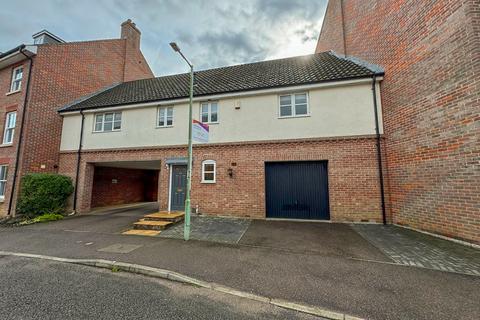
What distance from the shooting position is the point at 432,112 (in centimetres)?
615

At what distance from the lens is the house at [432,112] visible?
17.1ft

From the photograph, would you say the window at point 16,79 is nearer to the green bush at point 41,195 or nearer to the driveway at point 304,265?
the green bush at point 41,195

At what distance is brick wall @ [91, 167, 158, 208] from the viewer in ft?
43.3

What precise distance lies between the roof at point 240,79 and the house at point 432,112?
1527 millimetres

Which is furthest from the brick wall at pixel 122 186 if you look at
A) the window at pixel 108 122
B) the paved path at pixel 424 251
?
the paved path at pixel 424 251

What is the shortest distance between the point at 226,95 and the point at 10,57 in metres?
12.2

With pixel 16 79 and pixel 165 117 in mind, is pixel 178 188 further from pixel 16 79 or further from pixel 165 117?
pixel 16 79

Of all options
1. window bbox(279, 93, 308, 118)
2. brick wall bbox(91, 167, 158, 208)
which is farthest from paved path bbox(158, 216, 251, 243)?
brick wall bbox(91, 167, 158, 208)

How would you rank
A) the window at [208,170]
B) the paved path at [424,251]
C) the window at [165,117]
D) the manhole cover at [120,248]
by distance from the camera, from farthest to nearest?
1. the window at [165,117]
2. the window at [208,170]
3. the manhole cover at [120,248]
4. the paved path at [424,251]

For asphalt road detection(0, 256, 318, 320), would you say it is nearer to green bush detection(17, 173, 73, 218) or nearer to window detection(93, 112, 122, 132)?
green bush detection(17, 173, 73, 218)

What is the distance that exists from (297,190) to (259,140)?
278 centimetres

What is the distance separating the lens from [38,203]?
9.48 metres

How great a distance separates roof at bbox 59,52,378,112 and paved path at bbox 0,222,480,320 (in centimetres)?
674

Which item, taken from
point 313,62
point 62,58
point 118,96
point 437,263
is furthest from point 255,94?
point 62,58
